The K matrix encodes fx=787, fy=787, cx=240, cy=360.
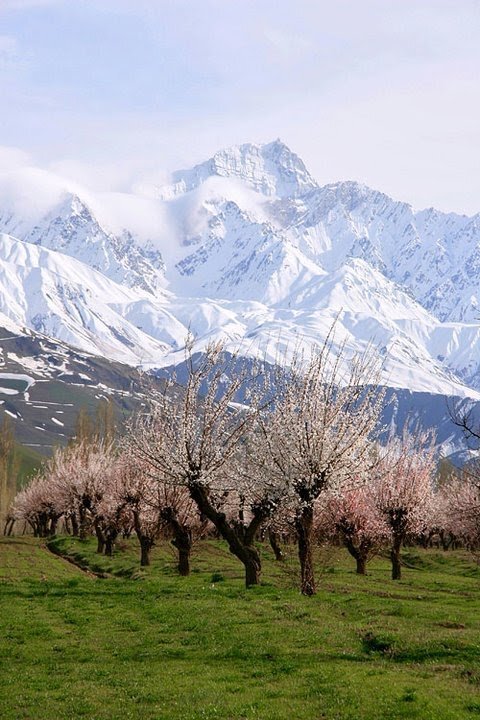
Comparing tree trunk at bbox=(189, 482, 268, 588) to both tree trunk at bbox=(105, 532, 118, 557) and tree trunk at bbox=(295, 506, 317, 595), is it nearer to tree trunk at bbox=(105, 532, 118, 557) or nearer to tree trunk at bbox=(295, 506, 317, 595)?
tree trunk at bbox=(295, 506, 317, 595)

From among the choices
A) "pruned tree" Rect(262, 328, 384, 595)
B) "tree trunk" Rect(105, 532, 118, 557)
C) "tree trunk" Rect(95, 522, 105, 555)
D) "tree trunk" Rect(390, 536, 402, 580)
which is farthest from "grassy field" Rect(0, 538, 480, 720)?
"tree trunk" Rect(105, 532, 118, 557)

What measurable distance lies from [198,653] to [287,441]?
1272 centimetres

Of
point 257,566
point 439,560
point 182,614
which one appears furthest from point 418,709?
point 439,560

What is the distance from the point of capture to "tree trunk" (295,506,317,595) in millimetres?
36406

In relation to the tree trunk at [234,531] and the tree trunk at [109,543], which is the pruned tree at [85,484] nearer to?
the tree trunk at [109,543]

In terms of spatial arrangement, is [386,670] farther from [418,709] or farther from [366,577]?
[366,577]

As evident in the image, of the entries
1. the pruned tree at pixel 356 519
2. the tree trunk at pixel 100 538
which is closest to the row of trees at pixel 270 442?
the pruned tree at pixel 356 519

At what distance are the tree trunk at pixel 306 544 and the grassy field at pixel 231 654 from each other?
0.87 metres

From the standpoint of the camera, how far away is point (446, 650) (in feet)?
81.8

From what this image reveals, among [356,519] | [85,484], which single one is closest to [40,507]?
[85,484]

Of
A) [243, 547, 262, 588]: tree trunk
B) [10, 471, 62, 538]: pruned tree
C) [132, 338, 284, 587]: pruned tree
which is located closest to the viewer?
[132, 338, 284, 587]: pruned tree

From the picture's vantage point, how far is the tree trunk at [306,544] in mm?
36406

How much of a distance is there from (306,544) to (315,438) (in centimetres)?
506

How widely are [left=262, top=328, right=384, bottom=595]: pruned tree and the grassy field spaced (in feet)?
13.6
